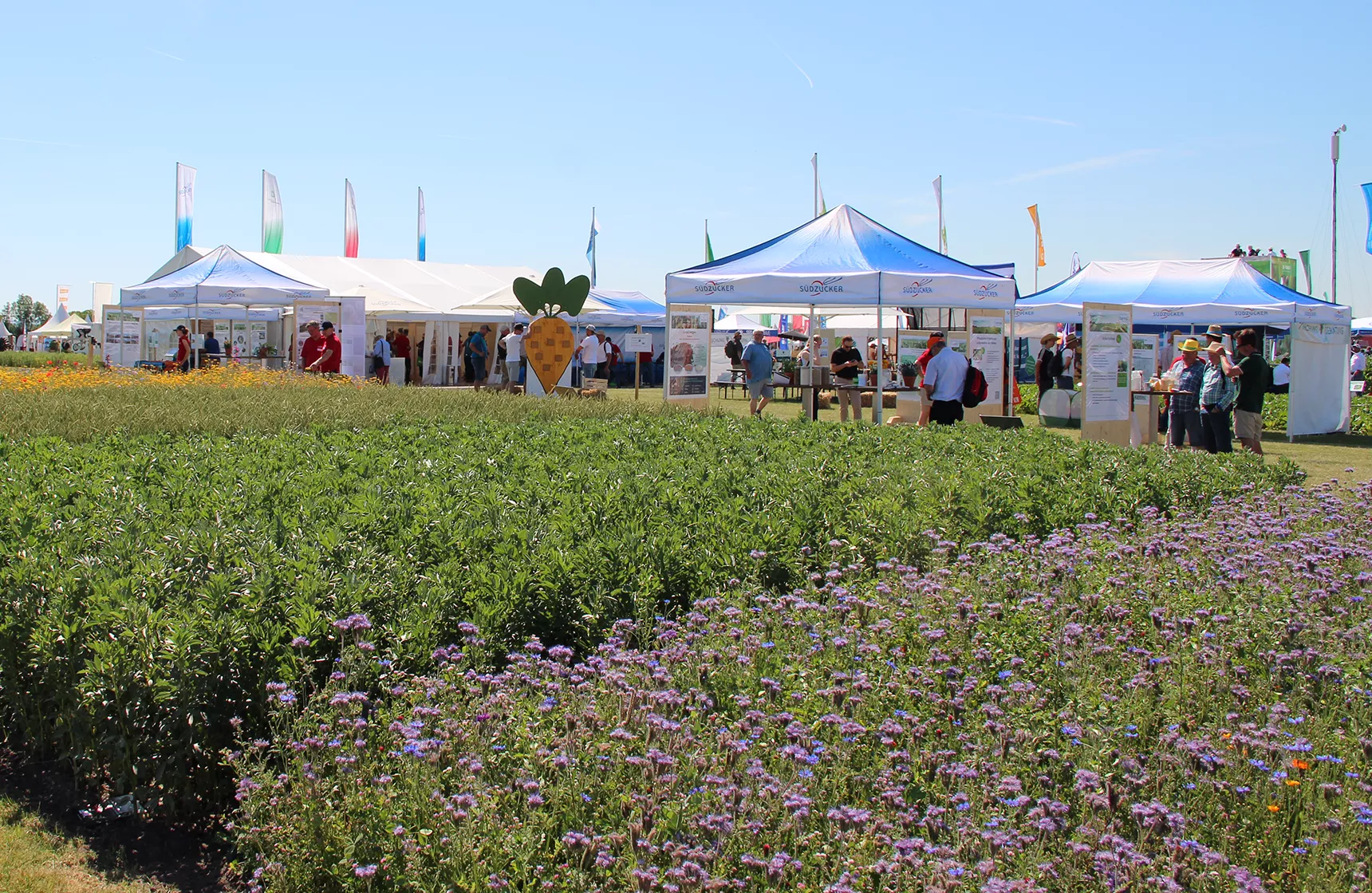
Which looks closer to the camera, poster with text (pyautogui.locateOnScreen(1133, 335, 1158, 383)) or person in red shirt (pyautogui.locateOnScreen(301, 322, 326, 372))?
poster with text (pyautogui.locateOnScreen(1133, 335, 1158, 383))

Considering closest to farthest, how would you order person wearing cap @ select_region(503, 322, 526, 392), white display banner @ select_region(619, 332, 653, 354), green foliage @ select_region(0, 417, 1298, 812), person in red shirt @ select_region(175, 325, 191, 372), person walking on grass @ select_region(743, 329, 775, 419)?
green foliage @ select_region(0, 417, 1298, 812) < person walking on grass @ select_region(743, 329, 775, 419) < person wearing cap @ select_region(503, 322, 526, 392) < person in red shirt @ select_region(175, 325, 191, 372) < white display banner @ select_region(619, 332, 653, 354)

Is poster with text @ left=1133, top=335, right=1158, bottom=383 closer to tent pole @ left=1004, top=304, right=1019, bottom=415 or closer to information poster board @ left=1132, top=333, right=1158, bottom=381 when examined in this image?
information poster board @ left=1132, top=333, right=1158, bottom=381

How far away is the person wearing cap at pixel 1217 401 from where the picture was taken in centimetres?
1252

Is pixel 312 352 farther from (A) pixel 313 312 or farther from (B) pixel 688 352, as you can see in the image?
(B) pixel 688 352

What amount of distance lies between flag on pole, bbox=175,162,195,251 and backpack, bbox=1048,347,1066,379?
28.0 meters

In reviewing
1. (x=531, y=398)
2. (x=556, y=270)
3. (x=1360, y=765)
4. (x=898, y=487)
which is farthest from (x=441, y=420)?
(x=1360, y=765)

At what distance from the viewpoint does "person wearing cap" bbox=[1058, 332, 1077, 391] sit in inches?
843

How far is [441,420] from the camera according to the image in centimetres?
1088

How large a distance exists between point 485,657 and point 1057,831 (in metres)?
2.10

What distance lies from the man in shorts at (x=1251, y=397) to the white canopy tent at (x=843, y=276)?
3461 millimetres

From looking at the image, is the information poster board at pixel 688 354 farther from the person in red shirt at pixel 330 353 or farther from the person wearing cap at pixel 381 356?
the person wearing cap at pixel 381 356

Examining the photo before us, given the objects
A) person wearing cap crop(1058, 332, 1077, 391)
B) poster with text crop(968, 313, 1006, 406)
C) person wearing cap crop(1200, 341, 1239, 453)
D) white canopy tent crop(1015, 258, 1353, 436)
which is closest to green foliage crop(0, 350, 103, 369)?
poster with text crop(968, 313, 1006, 406)

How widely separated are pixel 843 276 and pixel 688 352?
3144 millimetres

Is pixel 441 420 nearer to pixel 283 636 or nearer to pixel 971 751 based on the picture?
pixel 283 636
